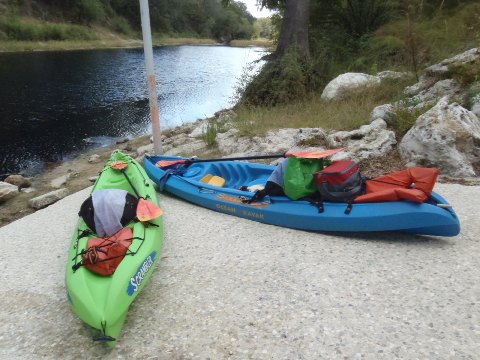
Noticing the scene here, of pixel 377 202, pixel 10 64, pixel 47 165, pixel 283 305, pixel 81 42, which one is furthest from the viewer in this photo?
pixel 81 42

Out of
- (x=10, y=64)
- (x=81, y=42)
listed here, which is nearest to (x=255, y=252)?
(x=10, y=64)

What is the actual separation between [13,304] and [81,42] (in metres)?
35.6

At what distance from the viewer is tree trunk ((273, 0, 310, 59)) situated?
9.51m

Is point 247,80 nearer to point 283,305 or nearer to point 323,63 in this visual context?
point 323,63

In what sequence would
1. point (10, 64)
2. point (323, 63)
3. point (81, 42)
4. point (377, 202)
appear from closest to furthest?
point (377, 202), point (323, 63), point (10, 64), point (81, 42)

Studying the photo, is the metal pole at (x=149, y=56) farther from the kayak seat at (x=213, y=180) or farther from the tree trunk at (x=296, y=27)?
the tree trunk at (x=296, y=27)

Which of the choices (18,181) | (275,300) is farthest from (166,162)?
(18,181)

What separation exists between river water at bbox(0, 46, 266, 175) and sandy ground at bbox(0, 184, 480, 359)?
6137 millimetres

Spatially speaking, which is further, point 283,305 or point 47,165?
point 47,165

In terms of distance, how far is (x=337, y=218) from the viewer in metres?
3.69

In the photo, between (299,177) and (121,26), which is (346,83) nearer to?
(299,177)

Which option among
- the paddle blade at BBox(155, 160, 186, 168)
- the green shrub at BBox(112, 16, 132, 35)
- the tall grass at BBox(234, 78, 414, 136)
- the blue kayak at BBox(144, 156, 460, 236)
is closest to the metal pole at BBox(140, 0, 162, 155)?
the paddle blade at BBox(155, 160, 186, 168)

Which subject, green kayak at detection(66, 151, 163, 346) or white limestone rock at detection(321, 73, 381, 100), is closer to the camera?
green kayak at detection(66, 151, 163, 346)

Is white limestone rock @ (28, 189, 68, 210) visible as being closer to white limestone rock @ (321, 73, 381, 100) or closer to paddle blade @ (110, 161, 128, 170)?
paddle blade @ (110, 161, 128, 170)
